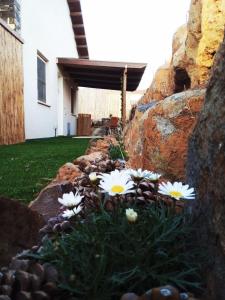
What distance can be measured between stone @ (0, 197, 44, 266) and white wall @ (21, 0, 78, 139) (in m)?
10.3

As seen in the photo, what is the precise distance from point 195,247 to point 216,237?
13cm

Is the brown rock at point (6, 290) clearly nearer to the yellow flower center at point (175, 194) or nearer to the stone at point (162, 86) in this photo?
Answer: the yellow flower center at point (175, 194)

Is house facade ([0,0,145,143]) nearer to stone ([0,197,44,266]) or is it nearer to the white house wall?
the white house wall

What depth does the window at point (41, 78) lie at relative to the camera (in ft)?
46.6

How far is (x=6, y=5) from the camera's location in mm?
10562

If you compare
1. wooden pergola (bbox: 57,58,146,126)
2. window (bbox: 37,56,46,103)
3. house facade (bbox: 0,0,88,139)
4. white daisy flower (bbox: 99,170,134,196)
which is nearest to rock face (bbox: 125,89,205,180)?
white daisy flower (bbox: 99,170,134,196)

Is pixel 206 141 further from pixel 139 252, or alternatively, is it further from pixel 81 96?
pixel 81 96

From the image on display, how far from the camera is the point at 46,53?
15.3 m

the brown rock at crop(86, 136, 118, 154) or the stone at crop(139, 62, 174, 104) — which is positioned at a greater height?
the stone at crop(139, 62, 174, 104)

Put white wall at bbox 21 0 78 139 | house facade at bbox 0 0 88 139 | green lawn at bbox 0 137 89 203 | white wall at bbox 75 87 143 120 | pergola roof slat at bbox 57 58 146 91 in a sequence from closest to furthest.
→ green lawn at bbox 0 137 89 203
house facade at bbox 0 0 88 139
white wall at bbox 21 0 78 139
pergola roof slat at bbox 57 58 146 91
white wall at bbox 75 87 143 120

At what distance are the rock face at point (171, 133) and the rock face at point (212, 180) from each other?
3.47 feet

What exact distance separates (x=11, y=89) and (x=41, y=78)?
4902mm

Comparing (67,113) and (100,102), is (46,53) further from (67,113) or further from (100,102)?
(100,102)

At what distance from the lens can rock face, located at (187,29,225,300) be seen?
1.07m
